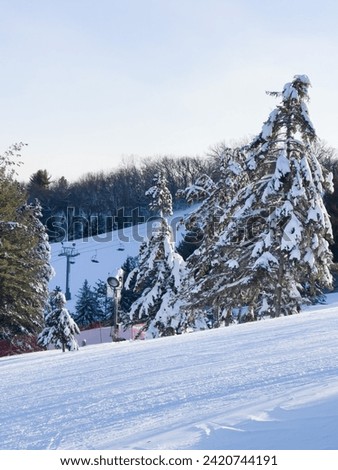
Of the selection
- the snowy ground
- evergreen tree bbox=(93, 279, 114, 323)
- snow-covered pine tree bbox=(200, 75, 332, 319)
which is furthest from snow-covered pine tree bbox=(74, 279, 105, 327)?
the snowy ground

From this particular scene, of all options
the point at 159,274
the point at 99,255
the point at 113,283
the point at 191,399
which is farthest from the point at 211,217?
the point at 99,255

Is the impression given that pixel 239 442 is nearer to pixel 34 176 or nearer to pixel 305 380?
pixel 305 380

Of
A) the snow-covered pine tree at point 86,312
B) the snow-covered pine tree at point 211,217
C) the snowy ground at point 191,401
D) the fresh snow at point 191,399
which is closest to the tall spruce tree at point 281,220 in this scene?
the snow-covered pine tree at point 211,217

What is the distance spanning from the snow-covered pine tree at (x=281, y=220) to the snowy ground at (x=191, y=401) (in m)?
11.1

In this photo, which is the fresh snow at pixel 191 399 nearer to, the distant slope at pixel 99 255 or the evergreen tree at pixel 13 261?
the evergreen tree at pixel 13 261

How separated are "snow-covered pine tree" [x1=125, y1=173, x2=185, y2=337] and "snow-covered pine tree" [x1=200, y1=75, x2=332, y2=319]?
5561 mm

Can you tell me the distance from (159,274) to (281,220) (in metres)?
9.43

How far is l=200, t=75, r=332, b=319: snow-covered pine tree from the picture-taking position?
20141 millimetres

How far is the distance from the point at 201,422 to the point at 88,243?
78996 millimetres

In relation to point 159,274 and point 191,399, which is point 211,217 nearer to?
point 159,274

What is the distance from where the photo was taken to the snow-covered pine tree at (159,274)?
90.7 feet

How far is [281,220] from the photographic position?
2053 cm
